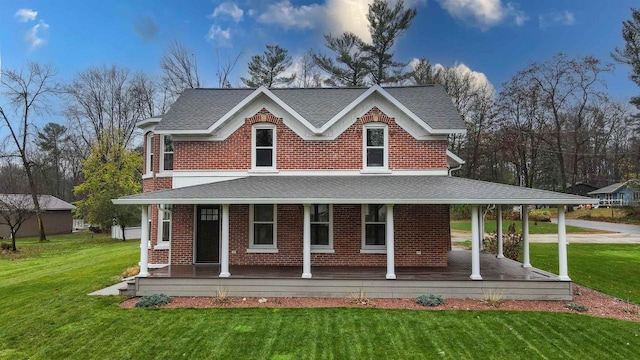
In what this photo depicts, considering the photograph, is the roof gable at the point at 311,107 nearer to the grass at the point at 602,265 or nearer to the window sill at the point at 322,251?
the window sill at the point at 322,251

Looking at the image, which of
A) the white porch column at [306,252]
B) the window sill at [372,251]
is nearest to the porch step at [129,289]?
the white porch column at [306,252]

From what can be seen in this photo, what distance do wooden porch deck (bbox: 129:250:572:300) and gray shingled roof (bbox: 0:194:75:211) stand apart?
25950 millimetres

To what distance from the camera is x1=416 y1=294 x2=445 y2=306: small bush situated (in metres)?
10.2

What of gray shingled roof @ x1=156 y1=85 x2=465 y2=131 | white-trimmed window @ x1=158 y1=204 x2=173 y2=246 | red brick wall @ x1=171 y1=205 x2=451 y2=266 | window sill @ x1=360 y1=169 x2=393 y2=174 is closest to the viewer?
red brick wall @ x1=171 y1=205 x2=451 y2=266

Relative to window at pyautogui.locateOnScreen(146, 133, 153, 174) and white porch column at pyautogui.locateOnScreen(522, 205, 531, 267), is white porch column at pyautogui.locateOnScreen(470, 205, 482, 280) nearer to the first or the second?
white porch column at pyautogui.locateOnScreen(522, 205, 531, 267)

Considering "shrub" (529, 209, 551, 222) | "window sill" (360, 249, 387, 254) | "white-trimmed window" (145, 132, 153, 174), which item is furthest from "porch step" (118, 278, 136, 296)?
"shrub" (529, 209, 551, 222)

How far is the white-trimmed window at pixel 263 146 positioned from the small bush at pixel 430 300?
685 cm

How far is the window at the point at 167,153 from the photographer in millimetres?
15078

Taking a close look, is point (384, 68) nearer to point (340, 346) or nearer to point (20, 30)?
point (20, 30)

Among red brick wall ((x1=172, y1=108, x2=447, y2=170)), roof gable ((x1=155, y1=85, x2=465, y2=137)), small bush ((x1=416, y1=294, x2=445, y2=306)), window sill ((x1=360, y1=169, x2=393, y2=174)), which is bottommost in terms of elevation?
small bush ((x1=416, y1=294, x2=445, y2=306))

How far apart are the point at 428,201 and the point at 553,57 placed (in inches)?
1693

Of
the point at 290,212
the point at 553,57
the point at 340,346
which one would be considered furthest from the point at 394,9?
the point at 340,346

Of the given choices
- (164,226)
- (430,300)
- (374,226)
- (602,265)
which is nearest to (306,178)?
(374,226)

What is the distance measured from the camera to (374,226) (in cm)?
1359
